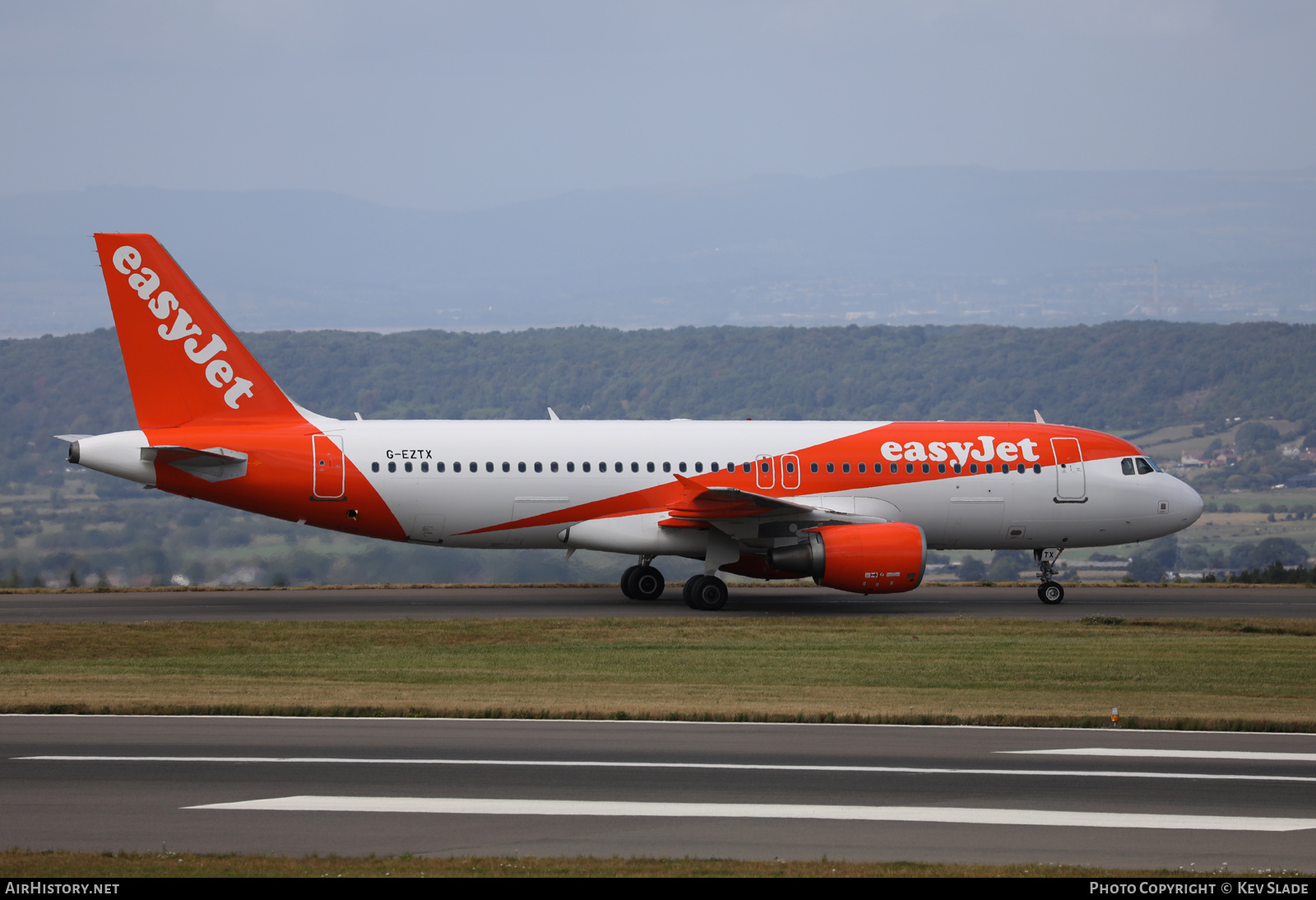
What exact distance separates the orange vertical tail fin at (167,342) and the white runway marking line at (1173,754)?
64.3 ft

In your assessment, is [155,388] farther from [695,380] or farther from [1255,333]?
[1255,333]

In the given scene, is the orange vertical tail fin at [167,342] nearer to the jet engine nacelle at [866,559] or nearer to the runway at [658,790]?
the jet engine nacelle at [866,559]

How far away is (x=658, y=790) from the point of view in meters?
11.8

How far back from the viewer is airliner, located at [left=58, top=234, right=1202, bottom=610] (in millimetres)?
27625

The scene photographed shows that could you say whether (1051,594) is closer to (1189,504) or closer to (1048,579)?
(1048,579)

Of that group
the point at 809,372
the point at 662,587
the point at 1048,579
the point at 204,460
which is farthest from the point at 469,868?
the point at 809,372

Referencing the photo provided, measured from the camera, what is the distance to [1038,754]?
1338 centimetres

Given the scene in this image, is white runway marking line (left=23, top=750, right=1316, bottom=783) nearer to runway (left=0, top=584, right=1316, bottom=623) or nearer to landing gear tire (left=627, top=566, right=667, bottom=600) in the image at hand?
runway (left=0, top=584, right=1316, bottom=623)

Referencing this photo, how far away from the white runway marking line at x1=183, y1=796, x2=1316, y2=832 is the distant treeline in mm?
103946

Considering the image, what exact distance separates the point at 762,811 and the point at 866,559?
16590 millimetres

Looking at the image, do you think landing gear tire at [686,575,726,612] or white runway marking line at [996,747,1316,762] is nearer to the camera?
white runway marking line at [996,747,1316,762]

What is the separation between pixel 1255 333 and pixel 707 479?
155715mm

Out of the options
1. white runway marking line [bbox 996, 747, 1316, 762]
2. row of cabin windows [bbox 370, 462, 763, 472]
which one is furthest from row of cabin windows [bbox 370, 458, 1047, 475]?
white runway marking line [bbox 996, 747, 1316, 762]
